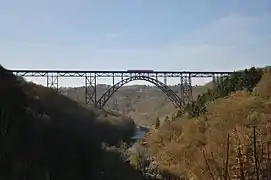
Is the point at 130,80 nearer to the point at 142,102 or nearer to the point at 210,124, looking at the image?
the point at 210,124

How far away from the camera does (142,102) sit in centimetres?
13500

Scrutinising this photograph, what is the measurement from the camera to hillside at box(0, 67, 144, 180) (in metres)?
19.3

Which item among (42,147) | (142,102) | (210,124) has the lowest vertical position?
(42,147)

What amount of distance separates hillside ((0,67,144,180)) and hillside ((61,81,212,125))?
70696 millimetres

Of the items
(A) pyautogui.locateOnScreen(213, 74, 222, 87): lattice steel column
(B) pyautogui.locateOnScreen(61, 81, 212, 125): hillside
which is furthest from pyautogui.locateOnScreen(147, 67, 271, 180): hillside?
(B) pyautogui.locateOnScreen(61, 81, 212, 125): hillside

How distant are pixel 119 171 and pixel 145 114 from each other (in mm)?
92252

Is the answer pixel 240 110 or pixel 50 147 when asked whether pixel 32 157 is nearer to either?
pixel 50 147

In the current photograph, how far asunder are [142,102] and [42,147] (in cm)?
11340

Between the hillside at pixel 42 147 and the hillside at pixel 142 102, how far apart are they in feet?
232

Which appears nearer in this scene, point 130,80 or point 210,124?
point 210,124

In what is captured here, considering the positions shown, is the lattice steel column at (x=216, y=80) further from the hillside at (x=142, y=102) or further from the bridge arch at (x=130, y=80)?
the hillside at (x=142, y=102)

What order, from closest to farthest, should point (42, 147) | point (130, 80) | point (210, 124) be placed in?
1. point (42, 147)
2. point (210, 124)
3. point (130, 80)

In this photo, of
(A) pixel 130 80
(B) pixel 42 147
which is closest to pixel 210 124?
(A) pixel 130 80

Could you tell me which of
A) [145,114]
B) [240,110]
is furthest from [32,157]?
[145,114]
